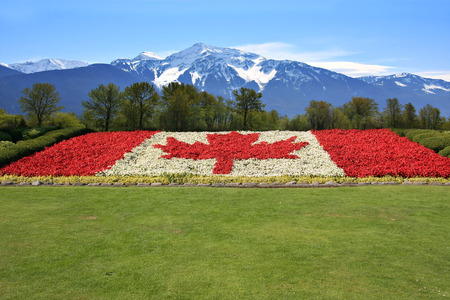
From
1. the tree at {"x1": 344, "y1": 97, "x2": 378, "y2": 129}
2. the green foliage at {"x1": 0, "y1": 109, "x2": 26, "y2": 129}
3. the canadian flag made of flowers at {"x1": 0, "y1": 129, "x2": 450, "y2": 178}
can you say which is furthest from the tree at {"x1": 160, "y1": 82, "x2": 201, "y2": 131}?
the tree at {"x1": 344, "y1": 97, "x2": 378, "y2": 129}

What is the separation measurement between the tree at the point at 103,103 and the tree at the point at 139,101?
1.54 meters

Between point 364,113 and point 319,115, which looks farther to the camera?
point 319,115

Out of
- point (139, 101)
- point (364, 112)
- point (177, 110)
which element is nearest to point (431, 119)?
point (364, 112)

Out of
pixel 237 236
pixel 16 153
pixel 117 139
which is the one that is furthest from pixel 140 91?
pixel 237 236

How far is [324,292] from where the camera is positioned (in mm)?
5703

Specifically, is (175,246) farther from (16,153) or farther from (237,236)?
(16,153)

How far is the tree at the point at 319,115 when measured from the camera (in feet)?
239

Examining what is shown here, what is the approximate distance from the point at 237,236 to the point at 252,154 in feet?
45.9

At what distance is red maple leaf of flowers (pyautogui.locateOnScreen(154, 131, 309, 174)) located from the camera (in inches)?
Result: 843

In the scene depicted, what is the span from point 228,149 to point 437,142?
578 inches

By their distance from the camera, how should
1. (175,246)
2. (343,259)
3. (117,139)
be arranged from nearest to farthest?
(343,259)
(175,246)
(117,139)

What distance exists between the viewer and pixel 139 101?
50000 millimetres

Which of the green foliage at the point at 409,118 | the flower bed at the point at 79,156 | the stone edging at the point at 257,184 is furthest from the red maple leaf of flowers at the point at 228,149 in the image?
the green foliage at the point at 409,118

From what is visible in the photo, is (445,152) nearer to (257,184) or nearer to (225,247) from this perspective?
(257,184)
